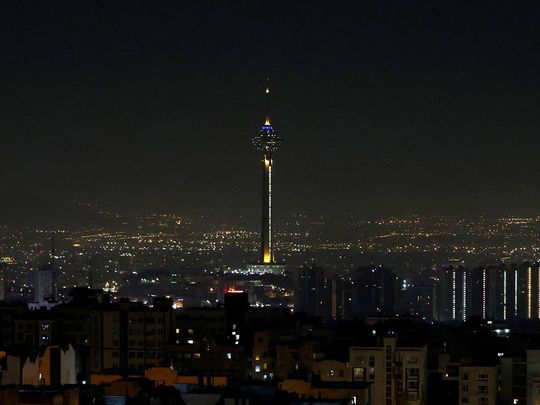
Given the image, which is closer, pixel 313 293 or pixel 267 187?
pixel 313 293

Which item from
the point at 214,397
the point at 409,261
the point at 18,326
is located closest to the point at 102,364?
the point at 18,326

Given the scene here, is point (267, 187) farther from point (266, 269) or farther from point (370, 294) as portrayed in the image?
point (370, 294)

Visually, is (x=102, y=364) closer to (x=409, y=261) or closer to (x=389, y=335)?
(x=389, y=335)

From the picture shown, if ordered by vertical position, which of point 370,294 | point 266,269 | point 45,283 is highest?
point 266,269

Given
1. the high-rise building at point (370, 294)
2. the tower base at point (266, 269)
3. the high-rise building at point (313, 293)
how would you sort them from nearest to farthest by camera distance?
the high-rise building at point (370, 294), the high-rise building at point (313, 293), the tower base at point (266, 269)

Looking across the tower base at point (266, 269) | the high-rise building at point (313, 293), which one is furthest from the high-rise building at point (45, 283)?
the tower base at point (266, 269)

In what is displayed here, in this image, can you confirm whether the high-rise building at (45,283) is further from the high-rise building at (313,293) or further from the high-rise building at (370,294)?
the high-rise building at (370,294)

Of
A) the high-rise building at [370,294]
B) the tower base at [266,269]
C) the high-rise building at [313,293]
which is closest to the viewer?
the high-rise building at [370,294]

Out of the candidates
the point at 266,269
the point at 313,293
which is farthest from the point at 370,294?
the point at 266,269
